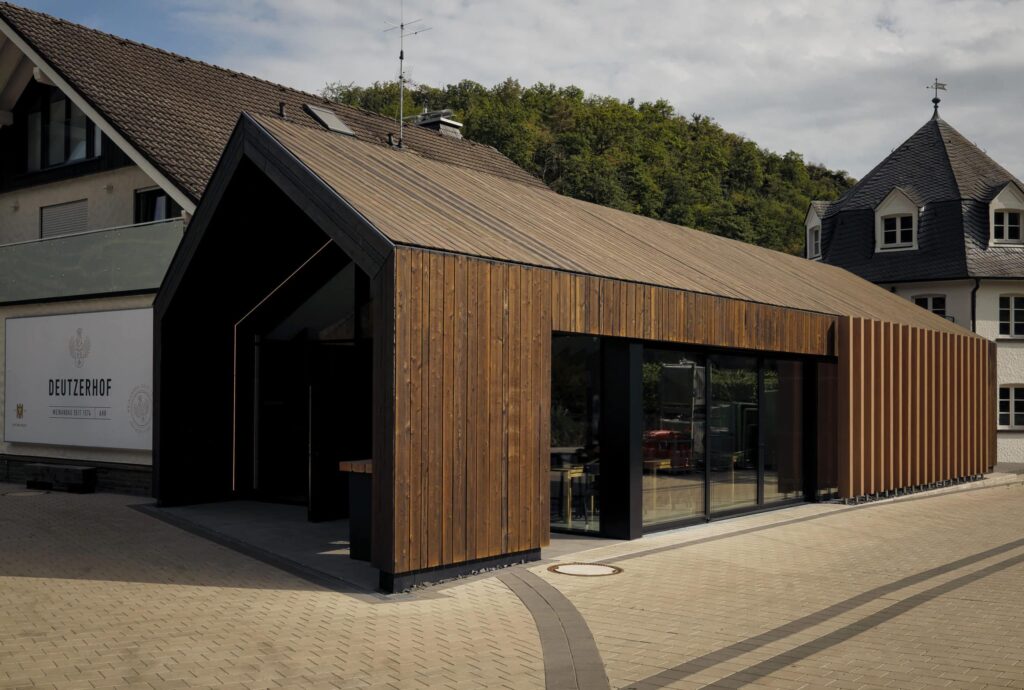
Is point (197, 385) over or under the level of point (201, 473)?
over

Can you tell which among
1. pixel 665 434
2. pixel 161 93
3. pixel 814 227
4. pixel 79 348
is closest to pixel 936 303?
pixel 814 227

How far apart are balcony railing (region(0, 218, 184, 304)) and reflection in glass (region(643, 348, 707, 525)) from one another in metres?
8.19

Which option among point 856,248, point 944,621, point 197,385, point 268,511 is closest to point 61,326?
point 197,385

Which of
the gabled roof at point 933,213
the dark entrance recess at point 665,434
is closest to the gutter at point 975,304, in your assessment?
the gabled roof at point 933,213

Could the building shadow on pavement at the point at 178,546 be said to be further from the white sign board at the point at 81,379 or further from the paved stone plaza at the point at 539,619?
the white sign board at the point at 81,379

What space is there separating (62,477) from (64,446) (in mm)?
1252

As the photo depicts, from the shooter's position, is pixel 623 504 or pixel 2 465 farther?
pixel 2 465

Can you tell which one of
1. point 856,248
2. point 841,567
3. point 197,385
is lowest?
point 841,567

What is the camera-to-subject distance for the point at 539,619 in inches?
319

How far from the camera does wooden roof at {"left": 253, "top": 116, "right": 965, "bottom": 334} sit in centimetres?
1036

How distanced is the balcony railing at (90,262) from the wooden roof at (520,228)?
5045mm

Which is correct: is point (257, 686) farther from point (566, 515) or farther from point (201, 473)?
point (201, 473)

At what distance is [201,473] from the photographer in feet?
47.2

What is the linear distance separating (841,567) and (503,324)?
14.5 feet
